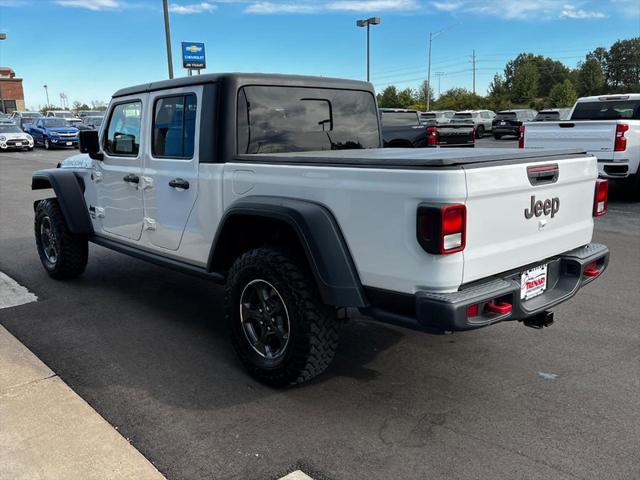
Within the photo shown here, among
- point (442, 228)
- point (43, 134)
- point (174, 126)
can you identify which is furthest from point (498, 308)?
point (43, 134)

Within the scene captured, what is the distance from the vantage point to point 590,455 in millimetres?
2848

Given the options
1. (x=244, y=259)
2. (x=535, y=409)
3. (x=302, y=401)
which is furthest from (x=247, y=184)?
(x=535, y=409)

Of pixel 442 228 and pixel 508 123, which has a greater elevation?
pixel 442 228

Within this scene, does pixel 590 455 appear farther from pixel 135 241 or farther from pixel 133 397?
pixel 135 241

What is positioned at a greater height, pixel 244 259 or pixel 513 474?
pixel 244 259

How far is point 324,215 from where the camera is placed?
3137 millimetres

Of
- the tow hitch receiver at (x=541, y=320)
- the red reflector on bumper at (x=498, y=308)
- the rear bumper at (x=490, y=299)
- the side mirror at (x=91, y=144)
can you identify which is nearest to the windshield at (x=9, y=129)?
the side mirror at (x=91, y=144)

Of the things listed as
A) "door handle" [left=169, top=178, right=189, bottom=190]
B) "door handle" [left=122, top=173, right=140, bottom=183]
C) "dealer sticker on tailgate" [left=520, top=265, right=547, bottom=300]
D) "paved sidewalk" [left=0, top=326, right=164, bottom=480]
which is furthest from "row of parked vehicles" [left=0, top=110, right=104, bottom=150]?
"dealer sticker on tailgate" [left=520, top=265, right=547, bottom=300]

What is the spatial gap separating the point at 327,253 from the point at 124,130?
2728 millimetres

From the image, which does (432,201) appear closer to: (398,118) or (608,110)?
(608,110)

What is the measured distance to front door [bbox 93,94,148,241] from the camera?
15.5 ft

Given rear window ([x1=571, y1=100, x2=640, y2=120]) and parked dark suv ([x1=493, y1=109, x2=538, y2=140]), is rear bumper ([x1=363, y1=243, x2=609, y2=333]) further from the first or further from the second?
parked dark suv ([x1=493, y1=109, x2=538, y2=140])

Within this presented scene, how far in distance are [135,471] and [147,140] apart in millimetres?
2677

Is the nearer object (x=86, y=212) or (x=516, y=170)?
(x=516, y=170)
